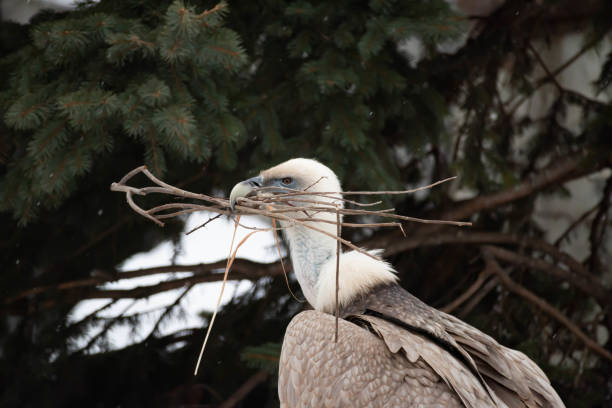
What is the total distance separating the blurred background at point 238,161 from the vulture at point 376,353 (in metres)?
0.60

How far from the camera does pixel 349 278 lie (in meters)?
2.41

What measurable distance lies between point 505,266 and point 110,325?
245 cm

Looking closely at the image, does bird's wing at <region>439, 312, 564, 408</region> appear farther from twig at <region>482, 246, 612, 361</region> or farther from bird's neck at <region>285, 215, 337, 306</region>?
twig at <region>482, 246, 612, 361</region>

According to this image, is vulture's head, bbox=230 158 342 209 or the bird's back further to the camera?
vulture's head, bbox=230 158 342 209

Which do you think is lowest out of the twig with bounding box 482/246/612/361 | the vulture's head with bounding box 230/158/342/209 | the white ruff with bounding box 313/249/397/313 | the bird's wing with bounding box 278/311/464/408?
the twig with bounding box 482/246/612/361

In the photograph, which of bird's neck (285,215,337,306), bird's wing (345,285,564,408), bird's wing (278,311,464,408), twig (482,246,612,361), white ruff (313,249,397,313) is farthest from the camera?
twig (482,246,612,361)

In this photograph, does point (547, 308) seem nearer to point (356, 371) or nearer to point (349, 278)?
point (349, 278)

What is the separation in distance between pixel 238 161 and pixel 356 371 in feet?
6.07

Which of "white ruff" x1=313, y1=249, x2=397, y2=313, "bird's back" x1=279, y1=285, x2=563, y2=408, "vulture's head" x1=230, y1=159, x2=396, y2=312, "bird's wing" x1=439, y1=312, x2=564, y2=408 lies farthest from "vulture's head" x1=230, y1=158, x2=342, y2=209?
"bird's wing" x1=439, y1=312, x2=564, y2=408

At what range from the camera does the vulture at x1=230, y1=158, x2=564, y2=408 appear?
6.52 feet

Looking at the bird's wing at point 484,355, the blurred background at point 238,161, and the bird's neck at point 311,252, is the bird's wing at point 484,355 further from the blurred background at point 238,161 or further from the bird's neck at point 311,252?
the blurred background at point 238,161

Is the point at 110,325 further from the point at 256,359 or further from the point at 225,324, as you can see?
the point at 256,359

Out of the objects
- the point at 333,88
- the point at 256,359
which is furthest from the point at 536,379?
the point at 333,88

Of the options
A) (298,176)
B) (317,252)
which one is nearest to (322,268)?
(317,252)
